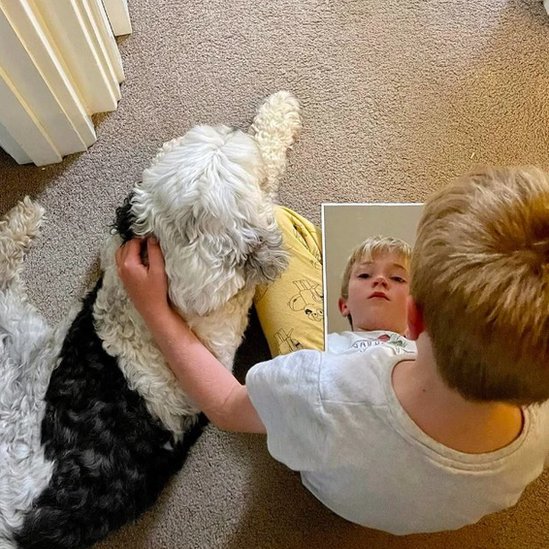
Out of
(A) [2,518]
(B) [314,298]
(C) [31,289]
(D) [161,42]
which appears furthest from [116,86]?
(A) [2,518]

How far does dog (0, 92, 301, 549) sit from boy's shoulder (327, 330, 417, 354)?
0.23 m

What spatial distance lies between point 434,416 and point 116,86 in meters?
1.25

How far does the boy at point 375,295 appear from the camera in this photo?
143cm

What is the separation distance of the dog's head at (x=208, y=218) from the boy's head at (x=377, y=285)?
30 centimetres

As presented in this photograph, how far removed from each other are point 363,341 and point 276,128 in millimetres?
618

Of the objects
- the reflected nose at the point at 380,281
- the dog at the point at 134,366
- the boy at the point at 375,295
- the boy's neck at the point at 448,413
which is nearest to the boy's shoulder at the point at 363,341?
the boy at the point at 375,295

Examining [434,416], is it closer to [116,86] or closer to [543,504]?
[543,504]

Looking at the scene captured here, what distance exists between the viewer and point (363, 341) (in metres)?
1.44

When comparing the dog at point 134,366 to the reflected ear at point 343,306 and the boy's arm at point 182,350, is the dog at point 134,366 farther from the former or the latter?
the reflected ear at point 343,306

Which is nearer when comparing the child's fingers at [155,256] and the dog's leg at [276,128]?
the child's fingers at [155,256]

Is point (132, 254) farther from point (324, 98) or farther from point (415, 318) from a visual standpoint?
point (324, 98)

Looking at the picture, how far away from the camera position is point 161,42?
1.87 meters

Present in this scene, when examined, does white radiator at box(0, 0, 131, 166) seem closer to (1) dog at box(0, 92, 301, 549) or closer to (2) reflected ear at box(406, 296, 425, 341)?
(1) dog at box(0, 92, 301, 549)

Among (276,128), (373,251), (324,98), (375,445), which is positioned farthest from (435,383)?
(324,98)
